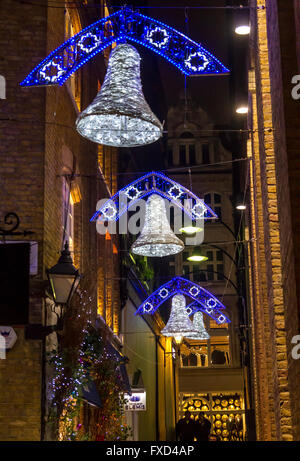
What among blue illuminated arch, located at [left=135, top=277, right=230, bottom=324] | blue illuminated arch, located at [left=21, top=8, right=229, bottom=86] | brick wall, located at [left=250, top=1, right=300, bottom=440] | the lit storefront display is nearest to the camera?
brick wall, located at [left=250, top=1, right=300, bottom=440]

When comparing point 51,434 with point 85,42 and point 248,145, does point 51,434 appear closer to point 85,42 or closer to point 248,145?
point 85,42

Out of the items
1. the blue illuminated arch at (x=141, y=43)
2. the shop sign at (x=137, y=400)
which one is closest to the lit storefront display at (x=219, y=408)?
the shop sign at (x=137, y=400)

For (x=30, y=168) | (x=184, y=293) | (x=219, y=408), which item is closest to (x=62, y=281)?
(x=30, y=168)

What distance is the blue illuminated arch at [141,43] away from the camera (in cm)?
876

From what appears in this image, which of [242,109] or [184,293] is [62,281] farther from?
[242,109]

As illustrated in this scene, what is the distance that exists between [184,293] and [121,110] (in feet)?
38.9

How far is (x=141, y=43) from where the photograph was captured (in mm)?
8742

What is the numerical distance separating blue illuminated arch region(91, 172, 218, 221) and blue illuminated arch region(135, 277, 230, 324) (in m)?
4.38

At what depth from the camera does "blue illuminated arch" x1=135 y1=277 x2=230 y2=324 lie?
18688mm

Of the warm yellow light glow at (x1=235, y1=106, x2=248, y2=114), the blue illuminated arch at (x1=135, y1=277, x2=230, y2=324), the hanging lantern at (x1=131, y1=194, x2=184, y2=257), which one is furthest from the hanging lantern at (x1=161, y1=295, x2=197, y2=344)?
the warm yellow light glow at (x1=235, y1=106, x2=248, y2=114)

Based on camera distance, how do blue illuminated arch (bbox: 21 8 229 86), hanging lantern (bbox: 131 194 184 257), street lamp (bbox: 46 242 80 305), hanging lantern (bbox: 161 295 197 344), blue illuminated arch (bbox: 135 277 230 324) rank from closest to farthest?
blue illuminated arch (bbox: 21 8 229 86), street lamp (bbox: 46 242 80 305), hanging lantern (bbox: 131 194 184 257), hanging lantern (bbox: 161 295 197 344), blue illuminated arch (bbox: 135 277 230 324)

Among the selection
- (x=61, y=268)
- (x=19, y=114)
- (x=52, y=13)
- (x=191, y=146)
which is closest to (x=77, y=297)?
(x=61, y=268)

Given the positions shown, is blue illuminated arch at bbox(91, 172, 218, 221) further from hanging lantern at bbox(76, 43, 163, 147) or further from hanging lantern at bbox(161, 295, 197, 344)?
hanging lantern at bbox(76, 43, 163, 147)

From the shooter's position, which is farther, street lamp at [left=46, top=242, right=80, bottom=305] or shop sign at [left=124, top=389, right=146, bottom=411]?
shop sign at [left=124, top=389, right=146, bottom=411]
